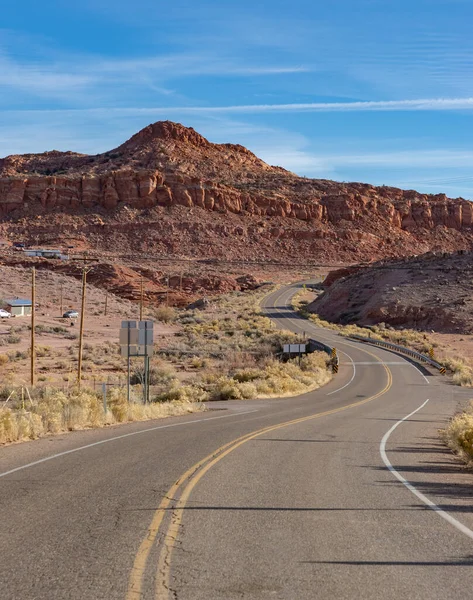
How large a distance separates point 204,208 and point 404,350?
3450 inches

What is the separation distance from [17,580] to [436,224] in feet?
534

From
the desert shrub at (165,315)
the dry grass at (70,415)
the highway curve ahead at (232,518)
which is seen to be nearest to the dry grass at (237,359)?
the desert shrub at (165,315)

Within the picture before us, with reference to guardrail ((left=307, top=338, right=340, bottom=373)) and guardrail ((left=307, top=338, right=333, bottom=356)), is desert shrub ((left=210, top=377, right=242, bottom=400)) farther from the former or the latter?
guardrail ((left=307, top=338, right=333, bottom=356))

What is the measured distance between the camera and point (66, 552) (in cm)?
671

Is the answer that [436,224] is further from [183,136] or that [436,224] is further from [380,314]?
[380,314]

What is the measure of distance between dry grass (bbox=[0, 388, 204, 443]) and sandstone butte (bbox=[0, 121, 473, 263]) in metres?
100

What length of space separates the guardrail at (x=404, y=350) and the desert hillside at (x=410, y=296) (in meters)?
7.88

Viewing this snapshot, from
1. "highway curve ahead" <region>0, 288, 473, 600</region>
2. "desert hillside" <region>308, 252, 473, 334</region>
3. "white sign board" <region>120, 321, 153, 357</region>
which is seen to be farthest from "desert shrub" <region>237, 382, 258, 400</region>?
"desert hillside" <region>308, 252, 473, 334</region>

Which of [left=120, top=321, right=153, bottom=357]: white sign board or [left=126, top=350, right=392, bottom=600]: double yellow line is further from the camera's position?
[left=120, top=321, right=153, bottom=357]: white sign board

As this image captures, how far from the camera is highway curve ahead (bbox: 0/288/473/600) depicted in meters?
5.87

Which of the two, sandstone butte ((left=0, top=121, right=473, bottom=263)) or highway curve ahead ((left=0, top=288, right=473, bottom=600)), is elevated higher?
sandstone butte ((left=0, top=121, right=473, bottom=263))

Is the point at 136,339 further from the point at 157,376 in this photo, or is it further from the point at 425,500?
the point at 425,500

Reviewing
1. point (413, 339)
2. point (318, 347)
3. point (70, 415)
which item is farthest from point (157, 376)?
point (413, 339)

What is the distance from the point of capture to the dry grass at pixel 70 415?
15.4 metres
